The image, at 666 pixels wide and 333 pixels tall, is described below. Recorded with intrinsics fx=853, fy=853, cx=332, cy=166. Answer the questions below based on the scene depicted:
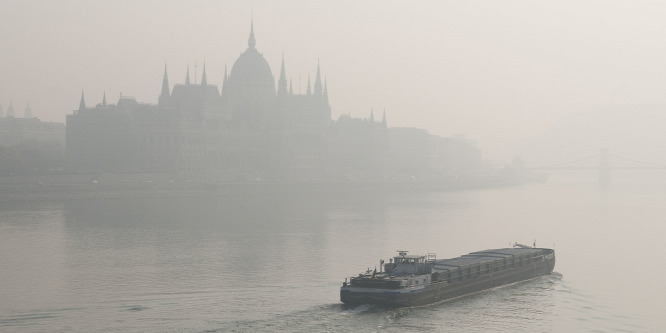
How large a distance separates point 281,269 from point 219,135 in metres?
117

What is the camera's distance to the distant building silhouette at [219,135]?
5679 inches

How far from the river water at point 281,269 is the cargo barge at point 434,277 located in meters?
0.56

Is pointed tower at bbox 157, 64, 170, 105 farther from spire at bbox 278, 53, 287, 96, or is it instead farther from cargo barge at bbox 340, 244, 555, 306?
cargo barge at bbox 340, 244, 555, 306

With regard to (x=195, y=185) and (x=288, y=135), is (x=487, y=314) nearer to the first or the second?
(x=195, y=185)

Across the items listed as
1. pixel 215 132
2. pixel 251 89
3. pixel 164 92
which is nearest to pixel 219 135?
pixel 215 132

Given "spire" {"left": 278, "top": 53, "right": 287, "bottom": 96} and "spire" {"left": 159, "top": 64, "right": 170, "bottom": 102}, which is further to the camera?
"spire" {"left": 278, "top": 53, "right": 287, "bottom": 96}

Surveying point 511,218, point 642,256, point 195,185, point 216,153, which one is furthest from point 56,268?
point 216,153

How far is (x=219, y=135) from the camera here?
535 ft

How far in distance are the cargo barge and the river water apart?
1.85ft

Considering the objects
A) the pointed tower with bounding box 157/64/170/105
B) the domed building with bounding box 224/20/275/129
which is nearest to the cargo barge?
the pointed tower with bounding box 157/64/170/105

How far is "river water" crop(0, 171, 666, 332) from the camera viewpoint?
1330 inches

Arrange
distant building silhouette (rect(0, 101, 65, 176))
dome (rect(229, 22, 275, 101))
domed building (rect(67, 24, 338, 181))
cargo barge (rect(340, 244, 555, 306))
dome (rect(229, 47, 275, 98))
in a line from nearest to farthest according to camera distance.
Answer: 1. cargo barge (rect(340, 244, 555, 306))
2. distant building silhouette (rect(0, 101, 65, 176))
3. domed building (rect(67, 24, 338, 181))
4. dome (rect(229, 22, 275, 101))
5. dome (rect(229, 47, 275, 98))

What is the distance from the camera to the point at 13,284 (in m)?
41.8

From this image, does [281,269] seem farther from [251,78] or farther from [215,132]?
[251,78]
